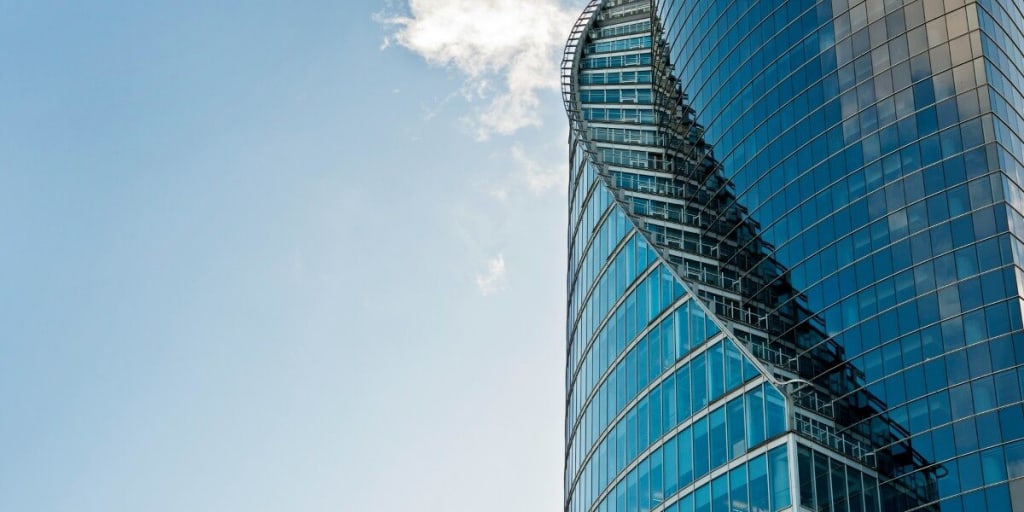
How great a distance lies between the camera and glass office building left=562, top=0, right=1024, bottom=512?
6700 centimetres

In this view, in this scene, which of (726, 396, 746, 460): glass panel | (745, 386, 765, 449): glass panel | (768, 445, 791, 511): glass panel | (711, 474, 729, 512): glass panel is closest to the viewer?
(768, 445, 791, 511): glass panel

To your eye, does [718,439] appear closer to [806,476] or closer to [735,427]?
[735,427]

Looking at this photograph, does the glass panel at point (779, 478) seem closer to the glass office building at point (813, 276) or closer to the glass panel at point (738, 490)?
the glass office building at point (813, 276)

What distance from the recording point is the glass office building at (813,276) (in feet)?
220

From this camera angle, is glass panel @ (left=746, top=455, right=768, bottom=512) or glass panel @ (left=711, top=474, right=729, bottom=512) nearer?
→ glass panel @ (left=746, top=455, right=768, bottom=512)

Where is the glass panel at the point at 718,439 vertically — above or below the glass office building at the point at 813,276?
below

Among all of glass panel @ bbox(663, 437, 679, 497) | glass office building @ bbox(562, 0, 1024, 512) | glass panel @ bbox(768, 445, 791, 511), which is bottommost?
glass panel @ bbox(768, 445, 791, 511)

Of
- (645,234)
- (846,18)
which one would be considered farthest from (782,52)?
(645,234)

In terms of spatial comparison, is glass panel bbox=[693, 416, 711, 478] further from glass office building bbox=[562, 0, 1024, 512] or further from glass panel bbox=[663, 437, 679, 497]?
glass panel bbox=[663, 437, 679, 497]

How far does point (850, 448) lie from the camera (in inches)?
2731

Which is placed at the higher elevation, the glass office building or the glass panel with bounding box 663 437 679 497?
the glass office building

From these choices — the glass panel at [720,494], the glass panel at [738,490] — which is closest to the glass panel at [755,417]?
the glass panel at [738,490]

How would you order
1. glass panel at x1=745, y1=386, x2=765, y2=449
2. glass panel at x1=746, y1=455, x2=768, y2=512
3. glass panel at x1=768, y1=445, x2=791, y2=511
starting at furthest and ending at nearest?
glass panel at x1=745, y1=386, x2=765, y2=449 → glass panel at x1=746, y1=455, x2=768, y2=512 → glass panel at x1=768, y1=445, x2=791, y2=511

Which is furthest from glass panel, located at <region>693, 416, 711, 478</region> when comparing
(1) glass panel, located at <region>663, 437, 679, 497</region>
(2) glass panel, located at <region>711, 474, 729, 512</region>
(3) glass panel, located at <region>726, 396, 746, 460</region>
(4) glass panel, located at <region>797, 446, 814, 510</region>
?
(4) glass panel, located at <region>797, 446, 814, 510</region>
